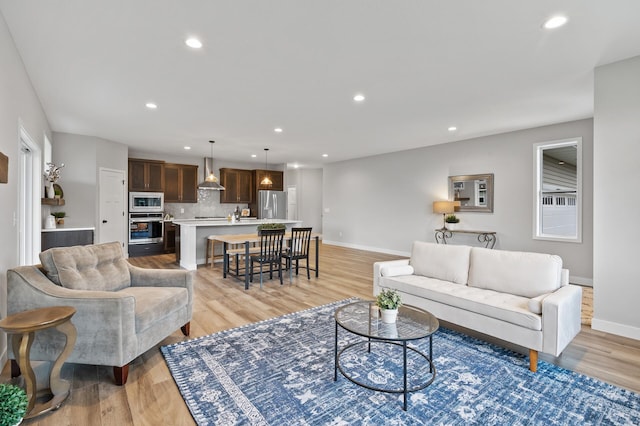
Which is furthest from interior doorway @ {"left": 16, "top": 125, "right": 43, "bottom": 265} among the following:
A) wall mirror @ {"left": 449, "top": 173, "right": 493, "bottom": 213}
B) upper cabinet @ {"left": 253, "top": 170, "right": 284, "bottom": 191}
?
wall mirror @ {"left": 449, "top": 173, "right": 493, "bottom": 213}

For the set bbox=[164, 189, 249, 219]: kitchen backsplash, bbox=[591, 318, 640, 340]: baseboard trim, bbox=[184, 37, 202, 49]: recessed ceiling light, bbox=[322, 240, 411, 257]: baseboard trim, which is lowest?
bbox=[591, 318, 640, 340]: baseboard trim

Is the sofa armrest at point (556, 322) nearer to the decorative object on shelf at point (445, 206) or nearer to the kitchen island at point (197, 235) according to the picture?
the decorative object on shelf at point (445, 206)

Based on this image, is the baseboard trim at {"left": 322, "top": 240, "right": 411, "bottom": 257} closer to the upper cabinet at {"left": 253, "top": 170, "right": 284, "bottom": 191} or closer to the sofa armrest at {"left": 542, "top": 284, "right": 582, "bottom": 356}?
the upper cabinet at {"left": 253, "top": 170, "right": 284, "bottom": 191}

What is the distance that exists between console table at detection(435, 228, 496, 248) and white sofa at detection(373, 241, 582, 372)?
10.1 ft

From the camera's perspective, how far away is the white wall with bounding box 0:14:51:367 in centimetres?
246

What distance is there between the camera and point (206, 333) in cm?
306

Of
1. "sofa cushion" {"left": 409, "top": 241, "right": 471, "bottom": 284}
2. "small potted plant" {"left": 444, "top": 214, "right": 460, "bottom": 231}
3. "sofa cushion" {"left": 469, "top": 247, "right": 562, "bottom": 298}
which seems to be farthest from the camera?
"small potted plant" {"left": 444, "top": 214, "right": 460, "bottom": 231}

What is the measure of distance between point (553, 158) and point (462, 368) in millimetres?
4965

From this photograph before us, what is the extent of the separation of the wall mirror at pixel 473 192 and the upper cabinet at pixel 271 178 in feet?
17.1

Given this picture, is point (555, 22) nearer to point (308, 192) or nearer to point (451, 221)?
point (451, 221)

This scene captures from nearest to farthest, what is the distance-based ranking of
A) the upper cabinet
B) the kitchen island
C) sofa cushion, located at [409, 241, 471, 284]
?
sofa cushion, located at [409, 241, 471, 284], the kitchen island, the upper cabinet

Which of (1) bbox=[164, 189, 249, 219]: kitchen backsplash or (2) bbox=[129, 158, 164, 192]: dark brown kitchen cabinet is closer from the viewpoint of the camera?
(2) bbox=[129, 158, 164, 192]: dark brown kitchen cabinet

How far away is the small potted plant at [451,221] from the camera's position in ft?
21.9

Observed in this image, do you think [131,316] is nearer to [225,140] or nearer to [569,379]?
[569,379]
